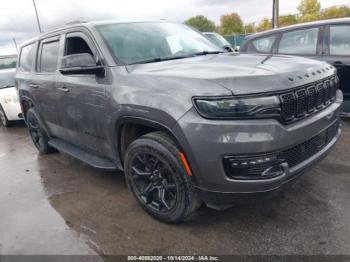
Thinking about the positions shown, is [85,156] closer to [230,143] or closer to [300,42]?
[230,143]

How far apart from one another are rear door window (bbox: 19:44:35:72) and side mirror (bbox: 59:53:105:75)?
85.8 inches

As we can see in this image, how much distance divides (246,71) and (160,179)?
3.94 ft

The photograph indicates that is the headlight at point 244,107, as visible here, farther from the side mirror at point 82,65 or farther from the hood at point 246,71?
the side mirror at point 82,65

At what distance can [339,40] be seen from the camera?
5094 mm

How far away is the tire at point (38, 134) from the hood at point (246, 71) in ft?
9.15

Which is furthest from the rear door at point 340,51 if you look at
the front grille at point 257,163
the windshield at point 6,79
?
the windshield at point 6,79

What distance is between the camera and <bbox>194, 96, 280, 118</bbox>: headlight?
7.32ft

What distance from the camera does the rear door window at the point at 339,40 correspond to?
5.01 metres

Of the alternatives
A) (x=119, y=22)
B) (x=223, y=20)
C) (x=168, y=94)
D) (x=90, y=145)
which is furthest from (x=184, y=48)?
(x=223, y=20)

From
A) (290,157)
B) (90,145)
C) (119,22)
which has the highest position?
(119,22)

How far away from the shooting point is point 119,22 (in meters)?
3.63

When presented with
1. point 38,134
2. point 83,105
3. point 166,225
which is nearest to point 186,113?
point 166,225

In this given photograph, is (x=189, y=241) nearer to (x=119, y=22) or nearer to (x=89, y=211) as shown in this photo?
(x=89, y=211)

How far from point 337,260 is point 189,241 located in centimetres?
113
